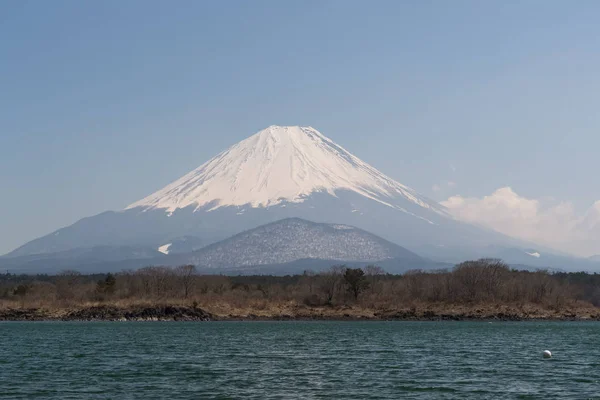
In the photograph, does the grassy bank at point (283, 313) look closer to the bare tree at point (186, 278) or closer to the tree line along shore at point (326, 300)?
the tree line along shore at point (326, 300)

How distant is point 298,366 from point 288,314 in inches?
3310

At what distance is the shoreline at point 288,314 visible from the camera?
135 metres

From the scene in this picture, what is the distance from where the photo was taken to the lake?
4241cm

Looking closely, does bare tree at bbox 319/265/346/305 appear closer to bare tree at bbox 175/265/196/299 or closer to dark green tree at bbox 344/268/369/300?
dark green tree at bbox 344/268/369/300

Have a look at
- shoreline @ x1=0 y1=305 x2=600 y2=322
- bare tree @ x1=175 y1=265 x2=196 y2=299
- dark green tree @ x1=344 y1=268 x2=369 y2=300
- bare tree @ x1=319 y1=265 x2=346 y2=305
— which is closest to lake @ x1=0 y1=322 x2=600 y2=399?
shoreline @ x1=0 y1=305 x2=600 y2=322

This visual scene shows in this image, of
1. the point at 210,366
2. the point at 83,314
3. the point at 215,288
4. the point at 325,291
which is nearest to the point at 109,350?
the point at 210,366

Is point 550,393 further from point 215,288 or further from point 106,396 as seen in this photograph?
point 215,288

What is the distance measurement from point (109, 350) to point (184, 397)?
30067 millimetres

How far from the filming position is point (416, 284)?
15375 centimetres

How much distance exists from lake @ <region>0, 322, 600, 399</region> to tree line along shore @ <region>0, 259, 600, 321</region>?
46.9 m

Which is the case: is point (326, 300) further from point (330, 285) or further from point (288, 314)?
point (288, 314)

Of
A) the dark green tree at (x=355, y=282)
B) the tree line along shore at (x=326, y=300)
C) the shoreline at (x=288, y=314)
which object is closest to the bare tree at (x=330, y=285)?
the tree line along shore at (x=326, y=300)

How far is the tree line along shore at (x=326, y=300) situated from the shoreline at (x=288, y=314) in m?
0.17

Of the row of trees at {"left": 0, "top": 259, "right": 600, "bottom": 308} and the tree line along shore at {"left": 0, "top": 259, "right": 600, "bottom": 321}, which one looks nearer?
A: the tree line along shore at {"left": 0, "top": 259, "right": 600, "bottom": 321}
